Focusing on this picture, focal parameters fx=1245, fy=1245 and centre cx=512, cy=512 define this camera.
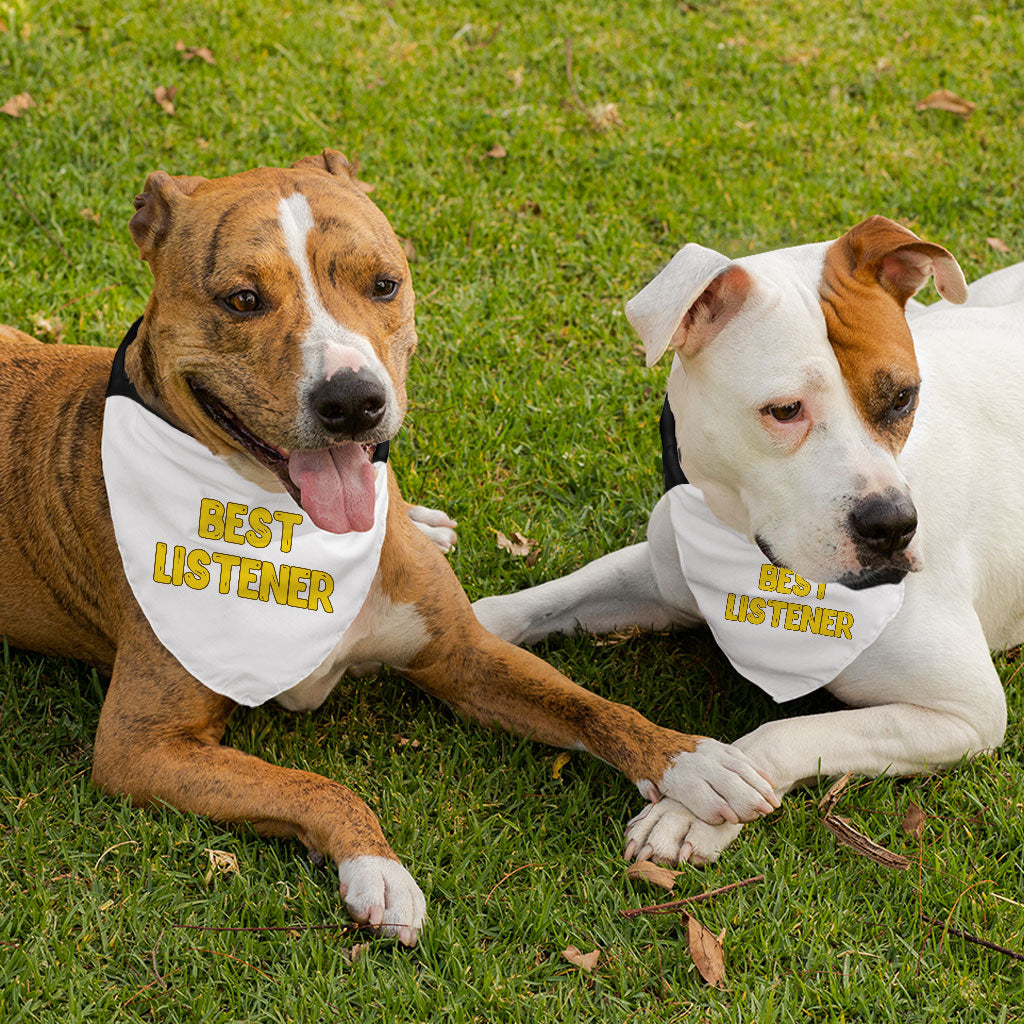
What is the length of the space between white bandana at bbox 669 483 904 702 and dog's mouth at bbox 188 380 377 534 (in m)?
1.04

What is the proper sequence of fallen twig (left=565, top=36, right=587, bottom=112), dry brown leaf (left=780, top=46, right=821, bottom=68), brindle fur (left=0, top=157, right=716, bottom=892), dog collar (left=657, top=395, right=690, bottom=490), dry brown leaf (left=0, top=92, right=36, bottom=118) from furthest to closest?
dry brown leaf (left=780, top=46, right=821, bottom=68) → fallen twig (left=565, top=36, right=587, bottom=112) → dry brown leaf (left=0, top=92, right=36, bottom=118) → dog collar (left=657, top=395, right=690, bottom=490) → brindle fur (left=0, top=157, right=716, bottom=892)

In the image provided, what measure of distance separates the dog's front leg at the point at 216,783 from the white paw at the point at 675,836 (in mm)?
652

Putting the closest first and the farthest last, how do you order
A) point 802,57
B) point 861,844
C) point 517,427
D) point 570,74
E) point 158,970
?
point 158,970
point 861,844
point 517,427
point 570,74
point 802,57

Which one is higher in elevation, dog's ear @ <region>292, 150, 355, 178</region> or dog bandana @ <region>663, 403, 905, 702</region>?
dog's ear @ <region>292, 150, 355, 178</region>

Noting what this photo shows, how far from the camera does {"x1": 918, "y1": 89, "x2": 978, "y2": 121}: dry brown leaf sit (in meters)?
7.53

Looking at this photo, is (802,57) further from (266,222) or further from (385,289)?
(266,222)

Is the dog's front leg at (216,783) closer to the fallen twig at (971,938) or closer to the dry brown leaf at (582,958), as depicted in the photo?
the dry brown leaf at (582,958)

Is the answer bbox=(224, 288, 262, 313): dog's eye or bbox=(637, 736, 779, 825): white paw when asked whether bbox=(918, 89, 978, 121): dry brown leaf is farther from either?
bbox=(224, 288, 262, 313): dog's eye

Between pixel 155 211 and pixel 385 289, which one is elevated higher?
pixel 155 211

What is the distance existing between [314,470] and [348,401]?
33cm

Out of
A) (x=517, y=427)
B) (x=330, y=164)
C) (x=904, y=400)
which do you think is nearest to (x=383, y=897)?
(x=904, y=400)

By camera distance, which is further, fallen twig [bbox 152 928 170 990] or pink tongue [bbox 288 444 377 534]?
pink tongue [bbox 288 444 377 534]

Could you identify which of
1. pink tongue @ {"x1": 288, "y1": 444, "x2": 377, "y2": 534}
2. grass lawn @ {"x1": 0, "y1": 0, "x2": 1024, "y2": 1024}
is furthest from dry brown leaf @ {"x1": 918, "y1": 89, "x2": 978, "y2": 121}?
pink tongue @ {"x1": 288, "y1": 444, "x2": 377, "y2": 534}

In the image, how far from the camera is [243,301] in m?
3.34
